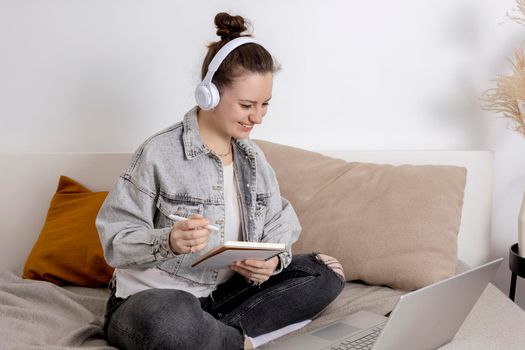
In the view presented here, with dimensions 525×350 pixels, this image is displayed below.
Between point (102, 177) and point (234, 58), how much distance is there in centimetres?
84

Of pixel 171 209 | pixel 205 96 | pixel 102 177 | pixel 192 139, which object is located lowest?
pixel 102 177

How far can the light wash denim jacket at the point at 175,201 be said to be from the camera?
150 centimetres

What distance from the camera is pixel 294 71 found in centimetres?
235

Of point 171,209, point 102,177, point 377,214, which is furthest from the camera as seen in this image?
point 102,177

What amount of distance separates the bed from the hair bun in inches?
20.2

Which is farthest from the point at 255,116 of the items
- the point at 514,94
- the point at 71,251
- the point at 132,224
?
the point at 514,94

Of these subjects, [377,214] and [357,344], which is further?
[377,214]

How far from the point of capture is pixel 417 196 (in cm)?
196

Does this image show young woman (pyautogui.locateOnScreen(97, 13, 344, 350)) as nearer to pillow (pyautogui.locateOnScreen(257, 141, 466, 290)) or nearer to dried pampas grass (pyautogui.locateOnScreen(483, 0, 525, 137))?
pillow (pyautogui.locateOnScreen(257, 141, 466, 290))

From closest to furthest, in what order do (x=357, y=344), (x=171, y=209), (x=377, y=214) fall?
(x=357, y=344)
(x=171, y=209)
(x=377, y=214)

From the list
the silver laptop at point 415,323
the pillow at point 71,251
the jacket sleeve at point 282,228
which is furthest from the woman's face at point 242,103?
the pillow at point 71,251

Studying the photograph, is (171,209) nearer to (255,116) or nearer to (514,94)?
(255,116)

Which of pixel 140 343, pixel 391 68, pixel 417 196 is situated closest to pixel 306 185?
pixel 417 196

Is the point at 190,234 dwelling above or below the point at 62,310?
above
